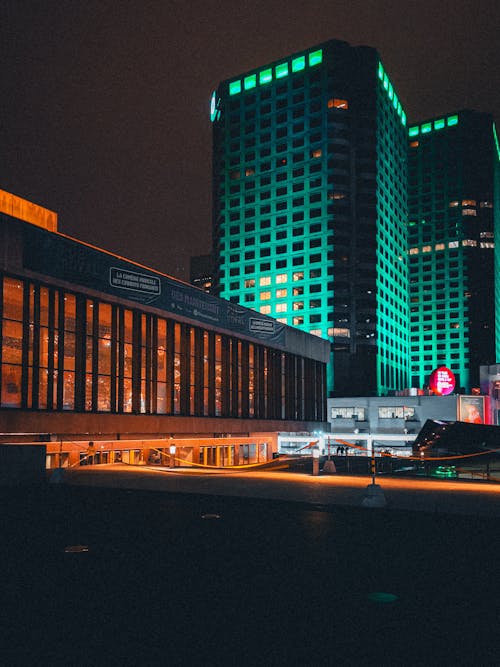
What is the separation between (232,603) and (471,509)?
929cm

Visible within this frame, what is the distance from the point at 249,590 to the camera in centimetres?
740

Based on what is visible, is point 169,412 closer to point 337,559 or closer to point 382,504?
point 382,504

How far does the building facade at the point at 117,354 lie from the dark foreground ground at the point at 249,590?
22550mm

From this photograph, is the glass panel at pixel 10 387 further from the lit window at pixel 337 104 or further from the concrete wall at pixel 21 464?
the lit window at pixel 337 104

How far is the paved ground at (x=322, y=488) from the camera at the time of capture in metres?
15.2

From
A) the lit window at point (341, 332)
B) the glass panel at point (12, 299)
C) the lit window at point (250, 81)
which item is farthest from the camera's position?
the lit window at point (250, 81)

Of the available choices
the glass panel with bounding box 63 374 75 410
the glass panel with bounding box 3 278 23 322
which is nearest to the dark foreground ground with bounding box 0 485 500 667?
the glass panel with bounding box 3 278 23 322

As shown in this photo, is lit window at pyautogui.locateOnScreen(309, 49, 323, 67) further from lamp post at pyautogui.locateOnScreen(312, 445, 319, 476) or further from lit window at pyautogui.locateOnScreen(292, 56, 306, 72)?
lamp post at pyautogui.locateOnScreen(312, 445, 319, 476)

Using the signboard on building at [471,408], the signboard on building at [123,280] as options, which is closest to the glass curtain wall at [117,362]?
the signboard on building at [123,280]

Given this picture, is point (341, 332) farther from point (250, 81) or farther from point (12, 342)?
point (12, 342)

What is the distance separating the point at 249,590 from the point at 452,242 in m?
177

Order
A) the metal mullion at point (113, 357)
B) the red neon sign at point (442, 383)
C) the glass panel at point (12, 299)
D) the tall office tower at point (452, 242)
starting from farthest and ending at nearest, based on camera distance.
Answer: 1. the tall office tower at point (452, 242)
2. the red neon sign at point (442, 383)
3. the metal mullion at point (113, 357)
4. the glass panel at point (12, 299)

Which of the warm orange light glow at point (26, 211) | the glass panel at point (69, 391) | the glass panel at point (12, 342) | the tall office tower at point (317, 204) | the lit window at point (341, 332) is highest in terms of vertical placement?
the tall office tower at point (317, 204)

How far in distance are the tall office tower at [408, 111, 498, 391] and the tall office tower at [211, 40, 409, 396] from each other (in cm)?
4397
